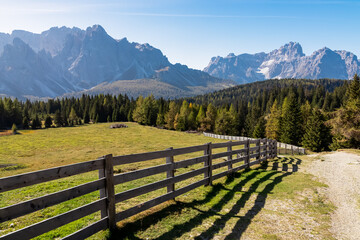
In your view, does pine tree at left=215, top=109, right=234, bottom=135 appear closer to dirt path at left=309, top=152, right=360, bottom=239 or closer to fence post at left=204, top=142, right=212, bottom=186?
dirt path at left=309, top=152, right=360, bottom=239

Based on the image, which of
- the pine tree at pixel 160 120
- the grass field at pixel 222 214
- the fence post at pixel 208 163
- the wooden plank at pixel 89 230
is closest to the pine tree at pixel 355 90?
the grass field at pixel 222 214

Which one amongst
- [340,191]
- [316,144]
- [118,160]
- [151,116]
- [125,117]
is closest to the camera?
[118,160]

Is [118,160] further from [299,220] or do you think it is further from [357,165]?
[357,165]

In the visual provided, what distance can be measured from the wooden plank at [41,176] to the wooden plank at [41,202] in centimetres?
35

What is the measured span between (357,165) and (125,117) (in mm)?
123513

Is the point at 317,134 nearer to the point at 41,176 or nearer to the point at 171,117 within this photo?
the point at 171,117

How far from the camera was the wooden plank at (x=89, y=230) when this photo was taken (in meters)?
4.90

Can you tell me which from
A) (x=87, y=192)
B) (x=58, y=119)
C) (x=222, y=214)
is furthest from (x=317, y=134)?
(x=58, y=119)

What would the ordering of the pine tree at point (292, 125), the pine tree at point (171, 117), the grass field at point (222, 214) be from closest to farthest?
the grass field at point (222, 214) < the pine tree at point (292, 125) < the pine tree at point (171, 117)

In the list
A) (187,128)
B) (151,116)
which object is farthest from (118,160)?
(151,116)

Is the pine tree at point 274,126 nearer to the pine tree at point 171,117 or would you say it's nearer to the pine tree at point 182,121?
the pine tree at point 182,121

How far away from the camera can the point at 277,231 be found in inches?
242

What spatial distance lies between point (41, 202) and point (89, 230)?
1342 mm

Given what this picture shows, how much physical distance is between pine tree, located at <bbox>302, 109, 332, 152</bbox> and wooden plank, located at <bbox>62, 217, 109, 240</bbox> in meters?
68.0
